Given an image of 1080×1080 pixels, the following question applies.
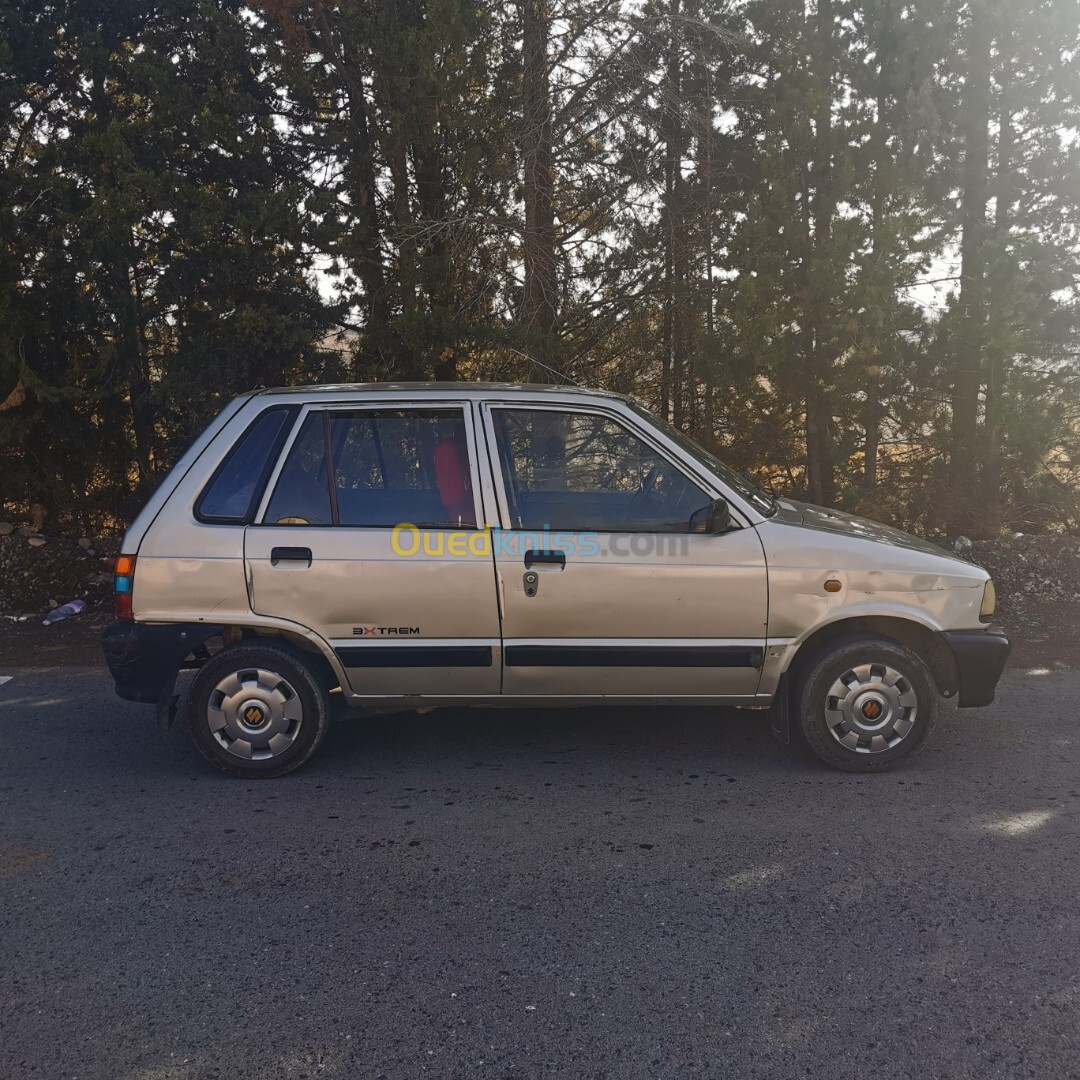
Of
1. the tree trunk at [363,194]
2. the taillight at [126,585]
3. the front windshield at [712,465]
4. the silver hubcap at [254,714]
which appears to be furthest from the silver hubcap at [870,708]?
the tree trunk at [363,194]

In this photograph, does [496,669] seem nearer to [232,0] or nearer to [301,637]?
[301,637]

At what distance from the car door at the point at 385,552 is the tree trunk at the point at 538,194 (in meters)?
4.18

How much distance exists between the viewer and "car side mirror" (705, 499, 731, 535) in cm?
458

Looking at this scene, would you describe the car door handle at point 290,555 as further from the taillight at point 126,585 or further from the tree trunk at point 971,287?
the tree trunk at point 971,287

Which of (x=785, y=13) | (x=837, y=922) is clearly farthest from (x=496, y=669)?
(x=785, y=13)

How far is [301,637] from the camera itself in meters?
4.73

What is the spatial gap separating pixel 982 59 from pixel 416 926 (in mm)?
9571

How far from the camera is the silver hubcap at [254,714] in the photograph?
473 centimetres

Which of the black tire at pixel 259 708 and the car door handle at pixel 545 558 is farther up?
the car door handle at pixel 545 558

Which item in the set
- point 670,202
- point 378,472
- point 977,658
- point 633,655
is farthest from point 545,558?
point 670,202

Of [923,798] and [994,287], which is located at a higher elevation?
[994,287]

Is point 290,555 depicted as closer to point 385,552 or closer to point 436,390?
point 385,552

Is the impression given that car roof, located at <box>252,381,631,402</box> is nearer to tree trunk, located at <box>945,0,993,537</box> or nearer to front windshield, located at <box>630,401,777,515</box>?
front windshield, located at <box>630,401,777,515</box>

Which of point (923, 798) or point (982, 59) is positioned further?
point (982, 59)
